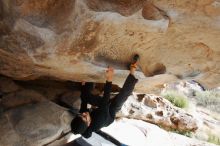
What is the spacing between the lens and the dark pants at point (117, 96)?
4224 millimetres

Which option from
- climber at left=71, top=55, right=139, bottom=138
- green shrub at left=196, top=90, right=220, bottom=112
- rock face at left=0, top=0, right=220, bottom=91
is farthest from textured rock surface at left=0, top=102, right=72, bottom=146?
green shrub at left=196, top=90, right=220, bottom=112

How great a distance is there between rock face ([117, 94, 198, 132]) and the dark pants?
6.60 ft

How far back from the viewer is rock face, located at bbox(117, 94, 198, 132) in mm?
7078

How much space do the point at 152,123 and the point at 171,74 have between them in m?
2.91

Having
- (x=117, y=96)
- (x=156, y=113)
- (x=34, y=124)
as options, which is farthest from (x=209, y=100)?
(x=34, y=124)

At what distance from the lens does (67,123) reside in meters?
5.04

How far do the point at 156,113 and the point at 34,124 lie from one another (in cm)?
342

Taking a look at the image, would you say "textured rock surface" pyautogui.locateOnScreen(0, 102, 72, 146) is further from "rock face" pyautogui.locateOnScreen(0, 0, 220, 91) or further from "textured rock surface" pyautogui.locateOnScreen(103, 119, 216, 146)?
"textured rock surface" pyautogui.locateOnScreen(103, 119, 216, 146)

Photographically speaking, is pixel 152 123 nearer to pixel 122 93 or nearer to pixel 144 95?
pixel 144 95

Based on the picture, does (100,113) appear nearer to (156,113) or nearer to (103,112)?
(103,112)

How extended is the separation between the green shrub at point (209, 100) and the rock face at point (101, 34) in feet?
30.6

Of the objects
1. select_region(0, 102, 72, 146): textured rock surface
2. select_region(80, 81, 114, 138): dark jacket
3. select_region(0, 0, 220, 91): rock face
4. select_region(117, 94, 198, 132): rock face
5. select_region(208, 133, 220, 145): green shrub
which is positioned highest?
select_region(0, 0, 220, 91): rock face

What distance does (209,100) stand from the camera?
1350cm

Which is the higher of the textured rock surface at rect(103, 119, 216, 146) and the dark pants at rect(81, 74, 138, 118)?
the dark pants at rect(81, 74, 138, 118)
